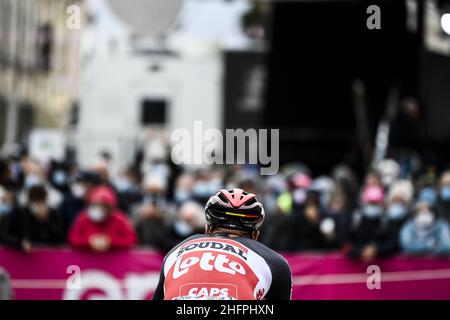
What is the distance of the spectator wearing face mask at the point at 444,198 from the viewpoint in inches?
535

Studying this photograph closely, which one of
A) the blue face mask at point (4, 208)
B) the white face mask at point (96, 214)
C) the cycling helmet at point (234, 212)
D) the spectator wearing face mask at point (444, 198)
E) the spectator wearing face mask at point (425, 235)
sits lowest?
the cycling helmet at point (234, 212)

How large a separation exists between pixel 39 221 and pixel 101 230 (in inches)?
35.2

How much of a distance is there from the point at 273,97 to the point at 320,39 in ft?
5.48

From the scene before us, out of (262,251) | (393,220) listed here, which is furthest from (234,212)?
(393,220)

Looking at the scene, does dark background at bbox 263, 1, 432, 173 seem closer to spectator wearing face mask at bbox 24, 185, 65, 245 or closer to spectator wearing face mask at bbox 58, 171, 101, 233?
spectator wearing face mask at bbox 58, 171, 101, 233

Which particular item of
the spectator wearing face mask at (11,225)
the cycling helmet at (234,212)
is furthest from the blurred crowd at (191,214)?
the cycling helmet at (234,212)

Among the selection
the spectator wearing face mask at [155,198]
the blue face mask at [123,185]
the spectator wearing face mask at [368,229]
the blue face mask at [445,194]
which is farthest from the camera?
the blue face mask at [123,185]

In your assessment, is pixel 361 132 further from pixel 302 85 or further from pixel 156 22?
pixel 156 22

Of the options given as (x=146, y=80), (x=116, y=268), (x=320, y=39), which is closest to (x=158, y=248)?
(x=116, y=268)

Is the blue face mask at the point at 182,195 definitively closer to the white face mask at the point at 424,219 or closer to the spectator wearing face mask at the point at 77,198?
the spectator wearing face mask at the point at 77,198

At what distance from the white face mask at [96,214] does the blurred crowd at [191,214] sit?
11 mm

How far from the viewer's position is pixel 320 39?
24.0m

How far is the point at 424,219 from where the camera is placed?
12773 mm

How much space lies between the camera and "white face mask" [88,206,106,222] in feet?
38.7
